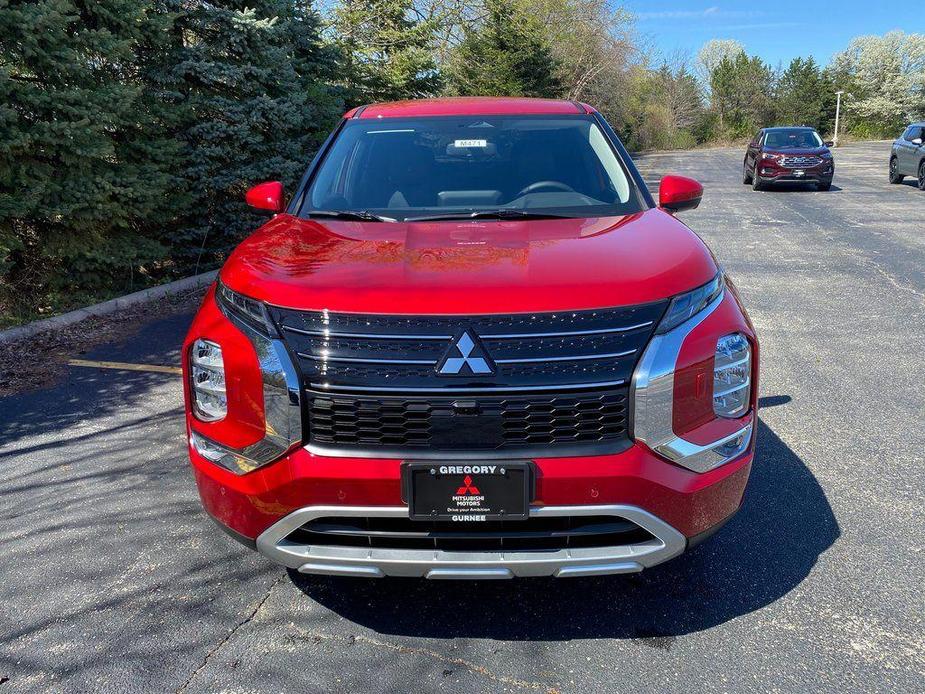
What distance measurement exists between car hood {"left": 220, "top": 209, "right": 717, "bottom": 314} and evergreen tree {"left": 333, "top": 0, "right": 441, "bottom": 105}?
32.4 feet

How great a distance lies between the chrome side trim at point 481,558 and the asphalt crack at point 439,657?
0.37m

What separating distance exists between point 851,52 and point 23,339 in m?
86.9

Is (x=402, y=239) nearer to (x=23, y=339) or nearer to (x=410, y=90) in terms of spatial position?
(x=23, y=339)

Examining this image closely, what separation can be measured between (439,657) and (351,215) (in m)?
1.90

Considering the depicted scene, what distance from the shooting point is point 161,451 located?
14.1 feet

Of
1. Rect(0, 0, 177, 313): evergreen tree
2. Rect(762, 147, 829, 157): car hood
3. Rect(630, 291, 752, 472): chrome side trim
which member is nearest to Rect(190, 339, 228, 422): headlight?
Rect(630, 291, 752, 472): chrome side trim

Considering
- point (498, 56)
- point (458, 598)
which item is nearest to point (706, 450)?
point (458, 598)

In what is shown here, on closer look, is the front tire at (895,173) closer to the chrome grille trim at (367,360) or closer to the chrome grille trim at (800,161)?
the chrome grille trim at (800,161)

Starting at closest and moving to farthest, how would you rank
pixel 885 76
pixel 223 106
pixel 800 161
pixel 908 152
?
pixel 223 106
pixel 800 161
pixel 908 152
pixel 885 76

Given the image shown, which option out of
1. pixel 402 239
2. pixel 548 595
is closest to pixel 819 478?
pixel 548 595

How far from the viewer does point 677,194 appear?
3.77m

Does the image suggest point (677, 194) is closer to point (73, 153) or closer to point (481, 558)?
point (481, 558)

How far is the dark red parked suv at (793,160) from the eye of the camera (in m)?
19.7

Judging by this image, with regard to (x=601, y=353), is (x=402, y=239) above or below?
above
